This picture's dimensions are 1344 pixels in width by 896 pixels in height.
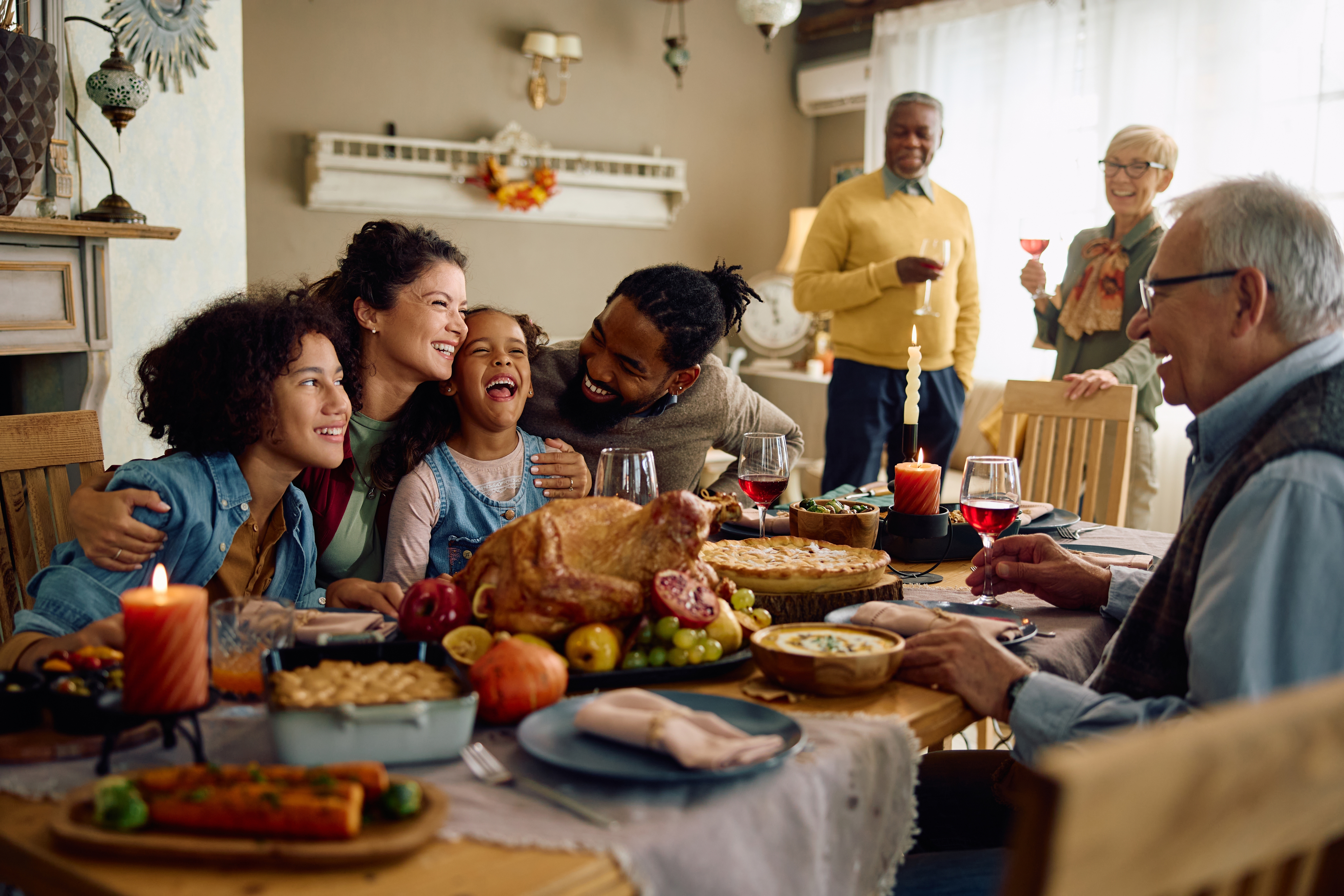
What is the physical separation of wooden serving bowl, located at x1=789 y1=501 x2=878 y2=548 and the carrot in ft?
3.48

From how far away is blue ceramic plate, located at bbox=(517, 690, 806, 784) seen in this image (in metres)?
0.91

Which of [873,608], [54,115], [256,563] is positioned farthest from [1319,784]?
[54,115]

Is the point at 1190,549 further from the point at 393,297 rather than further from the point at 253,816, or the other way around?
the point at 393,297

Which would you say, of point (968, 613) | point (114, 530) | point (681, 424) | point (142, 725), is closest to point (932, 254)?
point (681, 424)

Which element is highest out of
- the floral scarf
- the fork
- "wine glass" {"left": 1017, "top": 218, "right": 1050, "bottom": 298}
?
"wine glass" {"left": 1017, "top": 218, "right": 1050, "bottom": 298}

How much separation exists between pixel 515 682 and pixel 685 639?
24cm

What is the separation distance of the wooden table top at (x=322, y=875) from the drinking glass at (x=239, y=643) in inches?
10.7

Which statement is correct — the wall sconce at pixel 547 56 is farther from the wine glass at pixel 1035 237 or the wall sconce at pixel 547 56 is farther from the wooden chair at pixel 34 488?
the wooden chair at pixel 34 488

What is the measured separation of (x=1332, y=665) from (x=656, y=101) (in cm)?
550

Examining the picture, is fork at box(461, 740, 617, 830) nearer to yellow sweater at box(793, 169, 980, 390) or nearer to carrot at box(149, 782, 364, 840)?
carrot at box(149, 782, 364, 840)

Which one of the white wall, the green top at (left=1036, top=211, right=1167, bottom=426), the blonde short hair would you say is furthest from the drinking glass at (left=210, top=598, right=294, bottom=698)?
the blonde short hair

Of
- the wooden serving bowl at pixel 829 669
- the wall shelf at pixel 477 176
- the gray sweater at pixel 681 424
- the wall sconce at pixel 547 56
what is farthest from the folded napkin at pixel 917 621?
the wall sconce at pixel 547 56

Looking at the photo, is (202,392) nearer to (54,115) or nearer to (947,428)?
(54,115)

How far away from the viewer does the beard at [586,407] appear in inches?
93.7
